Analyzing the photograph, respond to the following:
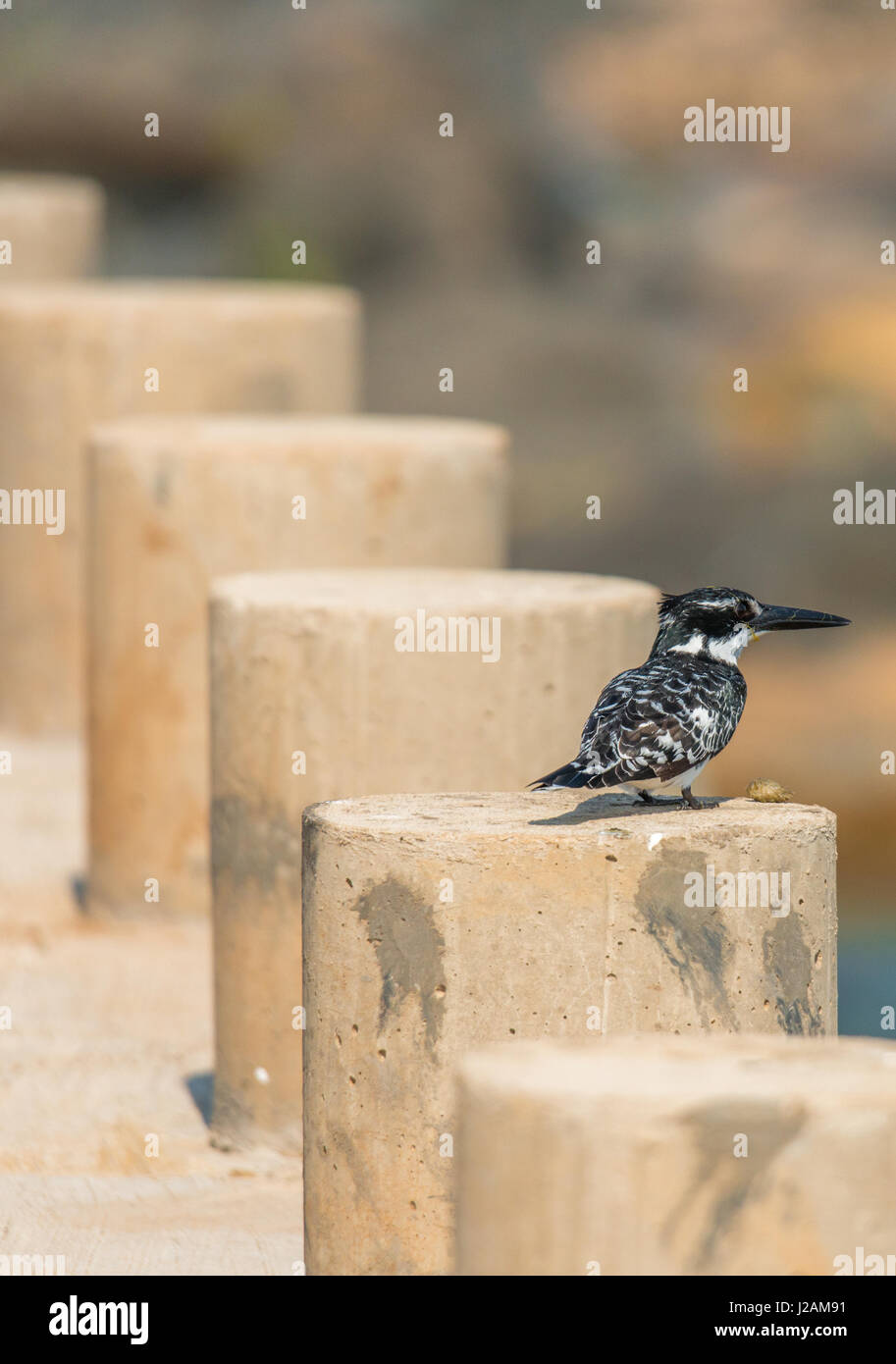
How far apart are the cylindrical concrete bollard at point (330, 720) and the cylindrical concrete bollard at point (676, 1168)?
3.25 meters

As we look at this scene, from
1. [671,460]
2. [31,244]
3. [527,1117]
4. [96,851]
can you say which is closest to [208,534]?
[96,851]

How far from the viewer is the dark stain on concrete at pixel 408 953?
5.23 metres

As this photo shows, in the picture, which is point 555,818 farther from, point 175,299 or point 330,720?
point 175,299

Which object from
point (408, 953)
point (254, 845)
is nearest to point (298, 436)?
point (254, 845)

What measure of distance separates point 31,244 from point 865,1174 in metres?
15.4

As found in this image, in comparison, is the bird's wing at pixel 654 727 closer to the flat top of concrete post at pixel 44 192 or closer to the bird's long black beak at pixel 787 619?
the bird's long black beak at pixel 787 619

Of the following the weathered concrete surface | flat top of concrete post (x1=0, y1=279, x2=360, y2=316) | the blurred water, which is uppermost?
flat top of concrete post (x1=0, y1=279, x2=360, y2=316)

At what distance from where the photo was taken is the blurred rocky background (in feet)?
95.6

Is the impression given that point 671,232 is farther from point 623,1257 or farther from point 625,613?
point 623,1257

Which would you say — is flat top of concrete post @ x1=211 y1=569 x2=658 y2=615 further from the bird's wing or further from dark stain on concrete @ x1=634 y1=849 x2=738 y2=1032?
dark stain on concrete @ x1=634 y1=849 x2=738 y2=1032

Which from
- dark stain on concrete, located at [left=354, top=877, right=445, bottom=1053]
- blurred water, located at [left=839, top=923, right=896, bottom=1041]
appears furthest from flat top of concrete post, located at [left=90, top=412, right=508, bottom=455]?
blurred water, located at [left=839, top=923, right=896, bottom=1041]

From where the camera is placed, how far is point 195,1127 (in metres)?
7.81

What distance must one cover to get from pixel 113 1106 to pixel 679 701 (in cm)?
327

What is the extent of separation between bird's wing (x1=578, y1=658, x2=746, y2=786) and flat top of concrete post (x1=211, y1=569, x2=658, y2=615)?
5.23 ft
